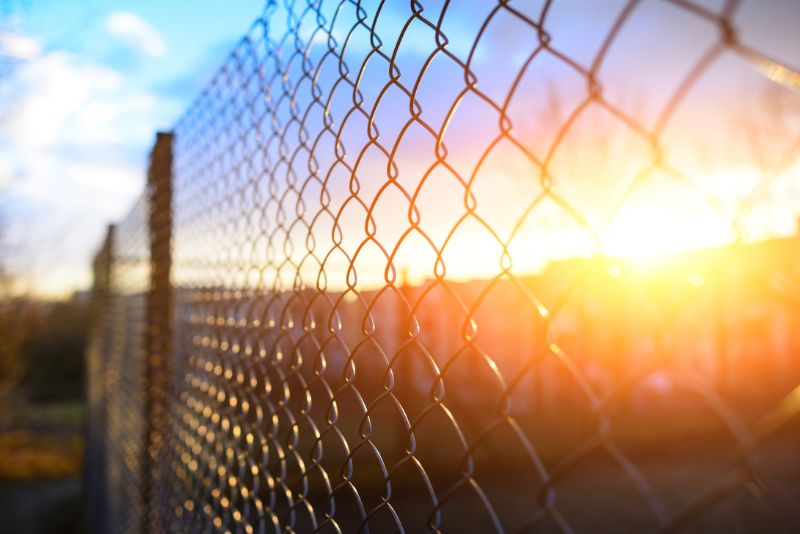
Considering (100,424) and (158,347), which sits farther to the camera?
(100,424)

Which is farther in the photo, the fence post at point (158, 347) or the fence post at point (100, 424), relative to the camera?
the fence post at point (100, 424)

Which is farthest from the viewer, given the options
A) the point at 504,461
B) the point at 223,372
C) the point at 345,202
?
the point at 504,461

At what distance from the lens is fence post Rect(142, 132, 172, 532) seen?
2.74 m

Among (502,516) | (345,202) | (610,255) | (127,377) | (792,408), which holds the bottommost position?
(502,516)

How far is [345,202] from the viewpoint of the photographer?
46.5 inches

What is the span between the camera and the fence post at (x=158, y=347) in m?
2.74

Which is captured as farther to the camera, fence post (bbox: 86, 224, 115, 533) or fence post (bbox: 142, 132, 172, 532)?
fence post (bbox: 86, 224, 115, 533)

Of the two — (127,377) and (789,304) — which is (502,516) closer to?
(127,377)

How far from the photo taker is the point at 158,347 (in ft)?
9.53

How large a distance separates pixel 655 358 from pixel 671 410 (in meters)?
8.55

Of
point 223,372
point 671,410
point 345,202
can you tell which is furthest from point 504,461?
point 345,202

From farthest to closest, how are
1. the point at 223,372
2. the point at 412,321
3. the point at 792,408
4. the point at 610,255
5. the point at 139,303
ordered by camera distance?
the point at 139,303
the point at 223,372
the point at 412,321
the point at 610,255
the point at 792,408

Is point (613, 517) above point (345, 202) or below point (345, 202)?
below

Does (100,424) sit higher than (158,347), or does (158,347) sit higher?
(158,347)
